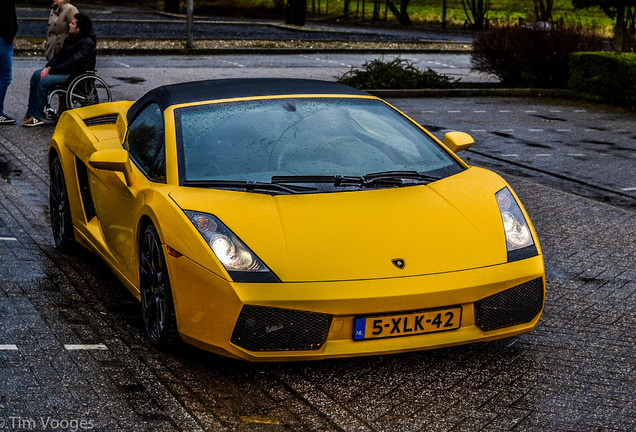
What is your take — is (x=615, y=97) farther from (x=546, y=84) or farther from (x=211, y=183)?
(x=211, y=183)

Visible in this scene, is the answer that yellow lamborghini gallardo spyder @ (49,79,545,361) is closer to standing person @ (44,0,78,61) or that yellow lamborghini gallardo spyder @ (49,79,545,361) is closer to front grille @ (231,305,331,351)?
front grille @ (231,305,331,351)

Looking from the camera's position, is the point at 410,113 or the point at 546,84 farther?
the point at 546,84

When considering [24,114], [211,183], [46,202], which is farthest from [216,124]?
[24,114]

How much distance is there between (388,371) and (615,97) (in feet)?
45.1

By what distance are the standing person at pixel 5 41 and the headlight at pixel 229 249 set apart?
9008 mm

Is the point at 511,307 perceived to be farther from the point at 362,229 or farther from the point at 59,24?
the point at 59,24

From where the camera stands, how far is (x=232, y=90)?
6164mm

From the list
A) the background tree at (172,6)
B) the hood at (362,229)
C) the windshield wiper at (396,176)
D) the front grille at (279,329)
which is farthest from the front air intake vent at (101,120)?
the background tree at (172,6)

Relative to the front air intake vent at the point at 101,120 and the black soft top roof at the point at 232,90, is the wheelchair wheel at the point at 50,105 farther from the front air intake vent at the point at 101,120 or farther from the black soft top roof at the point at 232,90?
the black soft top roof at the point at 232,90

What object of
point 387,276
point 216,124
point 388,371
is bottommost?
point 388,371

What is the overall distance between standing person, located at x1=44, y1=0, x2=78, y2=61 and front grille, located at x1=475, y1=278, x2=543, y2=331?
9.91 m

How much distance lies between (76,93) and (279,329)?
9616mm

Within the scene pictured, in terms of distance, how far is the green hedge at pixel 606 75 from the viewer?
56.7 feet

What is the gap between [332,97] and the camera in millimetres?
6219
